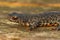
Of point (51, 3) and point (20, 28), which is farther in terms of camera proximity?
point (51, 3)

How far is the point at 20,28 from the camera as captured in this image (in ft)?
19.6

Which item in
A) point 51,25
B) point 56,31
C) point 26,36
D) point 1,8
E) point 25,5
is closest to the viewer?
point 26,36

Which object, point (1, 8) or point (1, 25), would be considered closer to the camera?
point (1, 25)

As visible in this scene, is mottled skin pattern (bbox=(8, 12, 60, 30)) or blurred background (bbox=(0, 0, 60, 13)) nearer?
mottled skin pattern (bbox=(8, 12, 60, 30))

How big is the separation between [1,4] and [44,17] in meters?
3.37

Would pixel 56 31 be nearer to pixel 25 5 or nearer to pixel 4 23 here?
pixel 4 23

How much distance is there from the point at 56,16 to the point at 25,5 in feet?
10.3

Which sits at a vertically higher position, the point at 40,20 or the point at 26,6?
the point at 26,6

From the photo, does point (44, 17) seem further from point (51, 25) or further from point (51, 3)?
point (51, 3)

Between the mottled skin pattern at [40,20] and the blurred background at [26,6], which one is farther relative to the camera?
the blurred background at [26,6]

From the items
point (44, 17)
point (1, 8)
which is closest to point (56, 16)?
point (44, 17)

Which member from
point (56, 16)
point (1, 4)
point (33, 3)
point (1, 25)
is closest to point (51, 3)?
point (33, 3)

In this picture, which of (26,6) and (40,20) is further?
(26,6)

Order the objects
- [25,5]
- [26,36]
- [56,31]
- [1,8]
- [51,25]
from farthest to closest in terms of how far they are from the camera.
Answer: [25,5], [1,8], [51,25], [56,31], [26,36]
